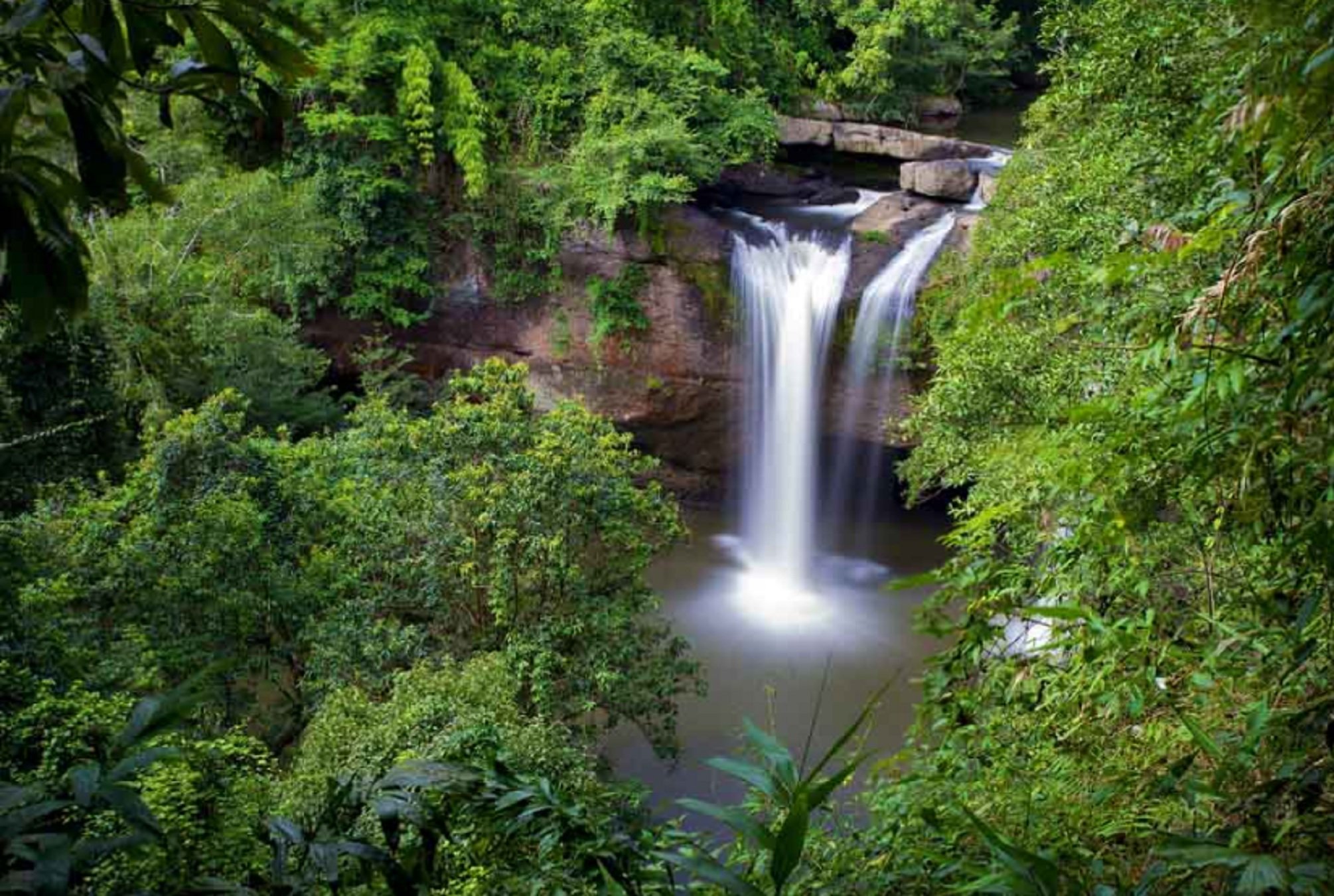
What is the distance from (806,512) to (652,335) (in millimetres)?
3487

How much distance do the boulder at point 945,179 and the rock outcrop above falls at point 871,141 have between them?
120cm

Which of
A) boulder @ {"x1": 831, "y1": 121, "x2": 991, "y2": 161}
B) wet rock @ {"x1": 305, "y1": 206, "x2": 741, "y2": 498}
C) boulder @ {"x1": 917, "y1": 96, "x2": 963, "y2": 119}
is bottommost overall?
wet rock @ {"x1": 305, "y1": 206, "x2": 741, "y2": 498}

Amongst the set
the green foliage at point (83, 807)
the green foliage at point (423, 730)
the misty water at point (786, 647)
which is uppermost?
the green foliage at point (83, 807)

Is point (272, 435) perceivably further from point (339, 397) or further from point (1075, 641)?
point (1075, 641)

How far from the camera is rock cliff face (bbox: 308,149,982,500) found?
12930 mm

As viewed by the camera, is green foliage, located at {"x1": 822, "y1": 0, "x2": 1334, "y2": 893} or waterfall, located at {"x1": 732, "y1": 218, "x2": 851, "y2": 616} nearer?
green foliage, located at {"x1": 822, "y1": 0, "x2": 1334, "y2": 893}

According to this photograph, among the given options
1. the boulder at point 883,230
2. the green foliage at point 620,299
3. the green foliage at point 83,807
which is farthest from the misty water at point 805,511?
the green foliage at point 83,807

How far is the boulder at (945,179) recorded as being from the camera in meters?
13.1

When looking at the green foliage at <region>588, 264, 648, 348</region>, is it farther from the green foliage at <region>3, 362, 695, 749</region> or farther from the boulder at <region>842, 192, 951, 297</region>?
the green foliage at <region>3, 362, 695, 749</region>

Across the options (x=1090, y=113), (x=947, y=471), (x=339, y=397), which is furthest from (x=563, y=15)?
(x=947, y=471)

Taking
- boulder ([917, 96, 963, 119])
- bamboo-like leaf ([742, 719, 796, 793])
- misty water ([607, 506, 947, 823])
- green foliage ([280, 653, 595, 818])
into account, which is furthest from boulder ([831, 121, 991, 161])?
bamboo-like leaf ([742, 719, 796, 793])

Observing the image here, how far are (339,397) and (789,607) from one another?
25.7ft

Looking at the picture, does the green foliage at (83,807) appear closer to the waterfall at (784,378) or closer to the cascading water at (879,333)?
the waterfall at (784,378)

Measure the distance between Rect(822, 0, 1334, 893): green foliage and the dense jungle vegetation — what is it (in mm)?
18
